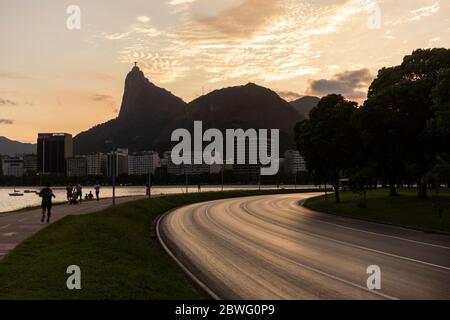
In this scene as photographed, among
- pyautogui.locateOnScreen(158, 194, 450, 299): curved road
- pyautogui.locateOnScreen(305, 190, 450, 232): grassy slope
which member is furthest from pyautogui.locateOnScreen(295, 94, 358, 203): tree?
pyautogui.locateOnScreen(158, 194, 450, 299): curved road

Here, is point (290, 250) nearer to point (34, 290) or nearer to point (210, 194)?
point (34, 290)

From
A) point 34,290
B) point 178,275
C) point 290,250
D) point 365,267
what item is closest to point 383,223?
point 290,250

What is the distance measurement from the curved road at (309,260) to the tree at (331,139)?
2451 cm

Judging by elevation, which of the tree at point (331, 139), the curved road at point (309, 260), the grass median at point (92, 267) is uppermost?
the tree at point (331, 139)

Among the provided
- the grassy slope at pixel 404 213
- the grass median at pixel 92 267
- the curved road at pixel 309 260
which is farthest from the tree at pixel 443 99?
the grass median at pixel 92 267

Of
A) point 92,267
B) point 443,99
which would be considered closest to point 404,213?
point 443,99

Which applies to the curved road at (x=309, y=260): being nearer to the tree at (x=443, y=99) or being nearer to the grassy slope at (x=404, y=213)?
the grassy slope at (x=404, y=213)

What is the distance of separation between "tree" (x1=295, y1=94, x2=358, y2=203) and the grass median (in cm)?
3513

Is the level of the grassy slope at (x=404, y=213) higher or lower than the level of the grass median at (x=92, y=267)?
lower

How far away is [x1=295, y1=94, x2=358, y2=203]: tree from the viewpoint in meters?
56.6

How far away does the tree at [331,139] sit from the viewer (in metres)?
56.6

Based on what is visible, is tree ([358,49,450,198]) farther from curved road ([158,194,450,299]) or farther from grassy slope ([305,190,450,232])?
curved road ([158,194,450,299])

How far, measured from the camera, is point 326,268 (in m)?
17.3
